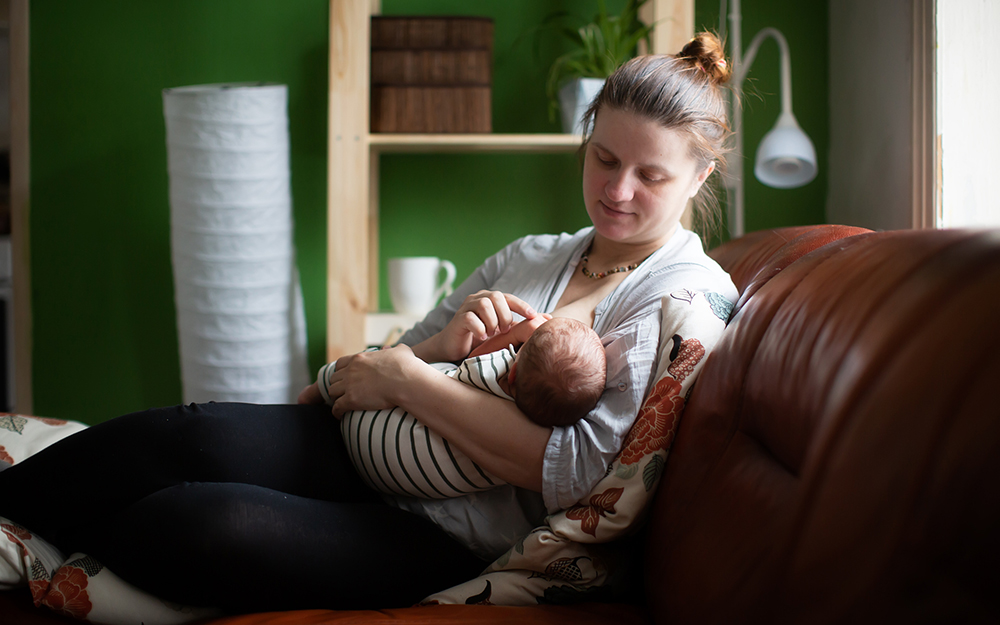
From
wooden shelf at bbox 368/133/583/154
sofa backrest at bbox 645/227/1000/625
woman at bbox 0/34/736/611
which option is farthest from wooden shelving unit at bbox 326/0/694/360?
sofa backrest at bbox 645/227/1000/625

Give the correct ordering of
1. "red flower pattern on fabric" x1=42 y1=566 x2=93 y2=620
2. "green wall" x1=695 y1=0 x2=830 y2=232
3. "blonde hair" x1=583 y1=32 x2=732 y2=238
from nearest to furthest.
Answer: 1. "red flower pattern on fabric" x1=42 y1=566 x2=93 y2=620
2. "blonde hair" x1=583 y1=32 x2=732 y2=238
3. "green wall" x1=695 y1=0 x2=830 y2=232

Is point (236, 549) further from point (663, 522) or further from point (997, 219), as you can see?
point (997, 219)

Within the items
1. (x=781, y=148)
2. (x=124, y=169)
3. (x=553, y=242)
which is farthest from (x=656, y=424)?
(x=124, y=169)

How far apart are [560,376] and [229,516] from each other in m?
0.45

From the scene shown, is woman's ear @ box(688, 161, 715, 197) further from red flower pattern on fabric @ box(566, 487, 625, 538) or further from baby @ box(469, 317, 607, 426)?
red flower pattern on fabric @ box(566, 487, 625, 538)

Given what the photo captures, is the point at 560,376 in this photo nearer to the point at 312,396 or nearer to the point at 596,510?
the point at 596,510

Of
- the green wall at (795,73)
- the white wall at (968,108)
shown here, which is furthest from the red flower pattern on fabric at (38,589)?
the green wall at (795,73)

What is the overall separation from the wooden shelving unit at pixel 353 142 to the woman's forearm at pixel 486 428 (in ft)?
3.34

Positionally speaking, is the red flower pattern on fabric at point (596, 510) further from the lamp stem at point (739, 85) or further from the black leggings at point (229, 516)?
the lamp stem at point (739, 85)

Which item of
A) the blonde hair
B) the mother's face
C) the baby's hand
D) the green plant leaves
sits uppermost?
the green plant leaves

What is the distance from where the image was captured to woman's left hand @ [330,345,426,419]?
0.98 meters

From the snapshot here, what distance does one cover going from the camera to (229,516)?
79cm

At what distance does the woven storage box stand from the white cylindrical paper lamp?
0.35 metres

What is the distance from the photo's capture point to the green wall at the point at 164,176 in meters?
2.25
